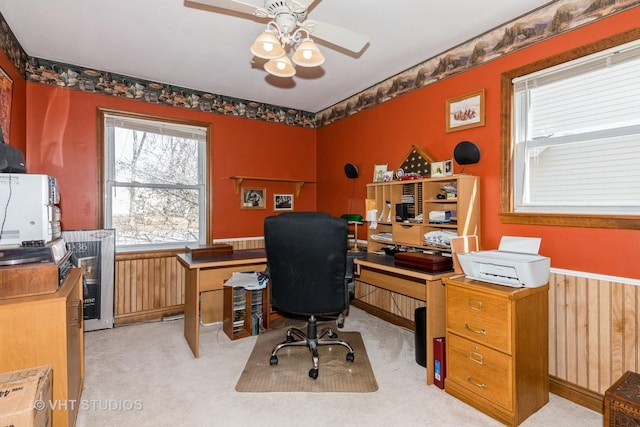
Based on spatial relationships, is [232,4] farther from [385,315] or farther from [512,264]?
[385,315]

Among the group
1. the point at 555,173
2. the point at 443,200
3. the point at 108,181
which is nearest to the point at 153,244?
the point at 108,181

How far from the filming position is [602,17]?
1.94 m

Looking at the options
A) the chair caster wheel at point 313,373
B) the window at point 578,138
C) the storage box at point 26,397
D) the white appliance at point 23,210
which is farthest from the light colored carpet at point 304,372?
the window at point 578,138

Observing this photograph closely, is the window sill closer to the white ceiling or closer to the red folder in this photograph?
the red folder

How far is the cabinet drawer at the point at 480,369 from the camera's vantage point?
1.85 metres

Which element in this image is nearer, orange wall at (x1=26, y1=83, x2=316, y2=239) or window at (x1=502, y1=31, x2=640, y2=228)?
window at (x1=502, y1=31, x2=640, y2=228)

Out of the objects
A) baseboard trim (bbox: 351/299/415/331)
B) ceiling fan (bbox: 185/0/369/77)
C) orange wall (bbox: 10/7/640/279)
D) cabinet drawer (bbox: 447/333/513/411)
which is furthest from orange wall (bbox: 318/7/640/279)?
ceiling fan (bbox: 185/0/369/77)

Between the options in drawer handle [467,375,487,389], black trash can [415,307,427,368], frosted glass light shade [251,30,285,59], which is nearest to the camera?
frosted glass light shade [251,30,285,59]

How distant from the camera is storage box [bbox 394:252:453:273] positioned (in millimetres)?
2348

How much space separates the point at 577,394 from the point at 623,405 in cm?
72

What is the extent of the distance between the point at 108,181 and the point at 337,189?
8.57ft

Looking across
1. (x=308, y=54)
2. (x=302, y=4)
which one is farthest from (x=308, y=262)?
(x=302, y=4)

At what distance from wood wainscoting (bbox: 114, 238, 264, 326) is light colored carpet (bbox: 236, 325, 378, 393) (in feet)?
4.38

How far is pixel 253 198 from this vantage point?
167 inches
